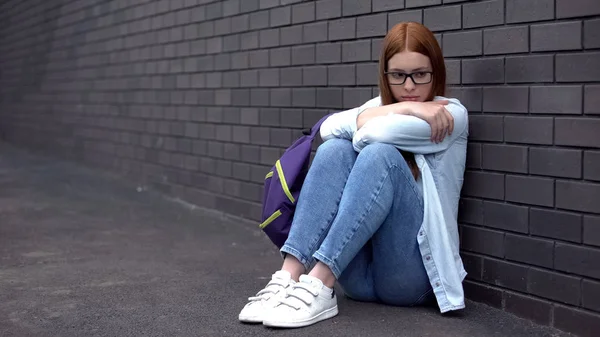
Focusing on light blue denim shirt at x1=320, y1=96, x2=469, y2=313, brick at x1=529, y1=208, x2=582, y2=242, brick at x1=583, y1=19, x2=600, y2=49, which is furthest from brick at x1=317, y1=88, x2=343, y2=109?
brick at x1=583, y1=19, x2=600, y2=49

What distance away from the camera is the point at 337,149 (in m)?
3.04

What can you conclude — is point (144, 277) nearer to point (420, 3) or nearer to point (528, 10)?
point (420, 3)

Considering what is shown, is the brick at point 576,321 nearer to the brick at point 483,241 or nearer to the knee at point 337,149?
the brick at point 483,241

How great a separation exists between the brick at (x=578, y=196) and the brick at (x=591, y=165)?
1.1 inches

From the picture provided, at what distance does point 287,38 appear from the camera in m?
4.78

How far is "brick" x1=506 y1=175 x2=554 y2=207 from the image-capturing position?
2.90m

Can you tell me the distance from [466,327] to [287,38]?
240cm

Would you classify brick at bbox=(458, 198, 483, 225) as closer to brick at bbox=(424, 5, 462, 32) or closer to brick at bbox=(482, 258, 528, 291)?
brick at bbox=(482, 258, 528, 291)

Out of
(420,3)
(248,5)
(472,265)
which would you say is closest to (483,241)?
(472,265)

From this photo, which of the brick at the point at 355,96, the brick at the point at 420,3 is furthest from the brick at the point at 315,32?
the brick at the point at 420,3

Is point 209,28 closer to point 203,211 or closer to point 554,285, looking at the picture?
point 203,211

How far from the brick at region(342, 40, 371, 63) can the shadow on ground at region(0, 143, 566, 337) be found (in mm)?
1131

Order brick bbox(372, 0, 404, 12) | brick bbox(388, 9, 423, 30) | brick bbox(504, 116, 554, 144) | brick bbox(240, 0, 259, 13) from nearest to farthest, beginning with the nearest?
brick bbox(504, 116, 554, 144) → brick bbox(388, 9, 423, 30) → brick bbox(372, 0, 404, 12) → brick bbox(240, 0, 259, 13)

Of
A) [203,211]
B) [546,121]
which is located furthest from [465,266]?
[203,211]
